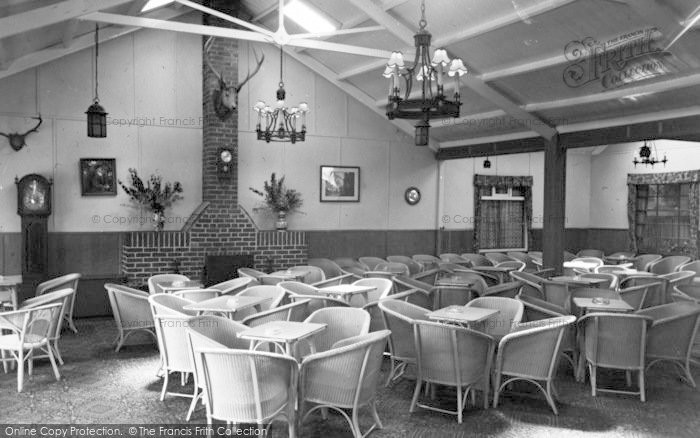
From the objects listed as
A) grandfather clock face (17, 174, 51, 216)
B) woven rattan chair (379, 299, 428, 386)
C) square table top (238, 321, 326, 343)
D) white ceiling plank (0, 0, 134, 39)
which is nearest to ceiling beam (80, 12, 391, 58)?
white ceiling plank (0, 0, 134, 39)

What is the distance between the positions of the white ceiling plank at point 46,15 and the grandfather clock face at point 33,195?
3263 millimetres

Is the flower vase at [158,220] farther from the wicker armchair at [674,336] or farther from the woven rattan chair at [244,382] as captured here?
the wicker armchair at [674,336]

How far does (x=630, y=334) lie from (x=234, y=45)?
7.32 meters

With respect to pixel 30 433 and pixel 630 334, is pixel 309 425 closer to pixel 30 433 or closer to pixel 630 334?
pixel 30 433

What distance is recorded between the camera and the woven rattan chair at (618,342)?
518 cm

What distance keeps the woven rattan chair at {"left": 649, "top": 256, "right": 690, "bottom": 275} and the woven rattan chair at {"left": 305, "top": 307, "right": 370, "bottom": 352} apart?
7.66m

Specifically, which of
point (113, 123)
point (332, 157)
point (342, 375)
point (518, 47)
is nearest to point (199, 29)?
point (113, 123)

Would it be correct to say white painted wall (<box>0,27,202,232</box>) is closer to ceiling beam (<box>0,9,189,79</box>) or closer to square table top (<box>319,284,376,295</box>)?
ceiling beam (<box>0,9,189,79</box>)

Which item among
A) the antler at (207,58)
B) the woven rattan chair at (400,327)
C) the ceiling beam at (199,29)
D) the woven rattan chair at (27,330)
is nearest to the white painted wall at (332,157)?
the antler at (207,58)

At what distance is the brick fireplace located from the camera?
9211mm

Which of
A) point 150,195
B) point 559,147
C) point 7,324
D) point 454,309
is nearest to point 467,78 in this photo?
point 559,147

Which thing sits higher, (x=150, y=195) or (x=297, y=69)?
(x=297, y=69)

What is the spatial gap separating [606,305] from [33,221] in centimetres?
777

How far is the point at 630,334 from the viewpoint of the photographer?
520cm
